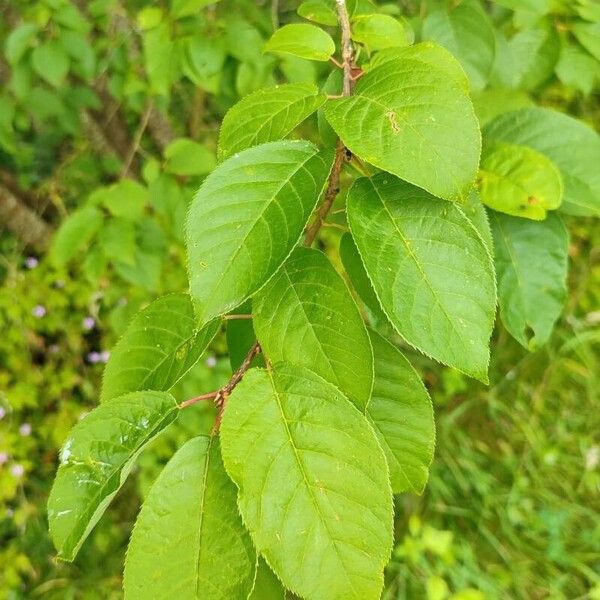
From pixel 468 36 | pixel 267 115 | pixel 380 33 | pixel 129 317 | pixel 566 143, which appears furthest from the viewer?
pixel 129 317

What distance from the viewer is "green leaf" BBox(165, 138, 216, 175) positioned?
146cm

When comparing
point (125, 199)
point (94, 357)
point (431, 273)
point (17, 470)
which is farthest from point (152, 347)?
point (94, 357)

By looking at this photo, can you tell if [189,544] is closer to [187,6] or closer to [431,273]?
[431,273]

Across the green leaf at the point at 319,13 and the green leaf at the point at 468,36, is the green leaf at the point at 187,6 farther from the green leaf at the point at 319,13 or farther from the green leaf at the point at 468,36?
the green leaf at the point at 468,36

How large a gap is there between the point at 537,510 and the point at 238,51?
6.00 feet

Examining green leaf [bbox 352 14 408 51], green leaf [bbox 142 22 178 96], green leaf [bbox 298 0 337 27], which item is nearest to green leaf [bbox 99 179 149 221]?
green leaf [bbox 142 22 178 96]

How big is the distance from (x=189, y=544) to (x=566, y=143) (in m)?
0.74

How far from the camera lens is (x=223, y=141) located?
676 mm

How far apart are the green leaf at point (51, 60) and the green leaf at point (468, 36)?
89 centimetres

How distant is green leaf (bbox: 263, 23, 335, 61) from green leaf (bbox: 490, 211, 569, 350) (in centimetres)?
35

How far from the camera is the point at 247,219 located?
0.57 meters

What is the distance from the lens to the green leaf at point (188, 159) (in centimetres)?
146

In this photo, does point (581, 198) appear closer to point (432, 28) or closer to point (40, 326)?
point (432, 28)

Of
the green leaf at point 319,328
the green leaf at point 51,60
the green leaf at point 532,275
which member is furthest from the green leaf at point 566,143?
the green leaf at point 51,60
